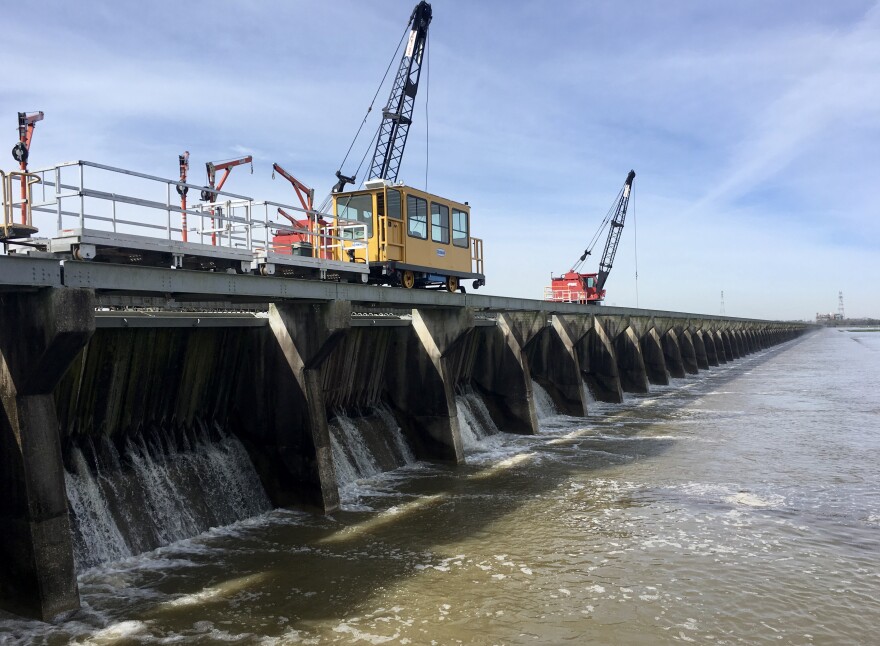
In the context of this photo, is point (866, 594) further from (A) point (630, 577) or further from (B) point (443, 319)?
(B) point (443, 319)

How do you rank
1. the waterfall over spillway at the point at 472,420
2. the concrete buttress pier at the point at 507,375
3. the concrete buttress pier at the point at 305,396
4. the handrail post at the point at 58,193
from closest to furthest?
the handrail post at the point at 58,193
the concrete buttress pier at the point at 305,396
the waterfall over spillway at the point at 472,420
the concrete buttress pier at the point at 507,375

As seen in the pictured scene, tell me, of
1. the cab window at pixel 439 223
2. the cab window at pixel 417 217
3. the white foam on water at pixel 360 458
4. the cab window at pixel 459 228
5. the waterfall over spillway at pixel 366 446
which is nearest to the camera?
the white foam on water at pixel 360 458

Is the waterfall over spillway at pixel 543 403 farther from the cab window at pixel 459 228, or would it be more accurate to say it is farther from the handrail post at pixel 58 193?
the handrail post at pixel 58 193

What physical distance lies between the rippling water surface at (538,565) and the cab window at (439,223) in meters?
6.86

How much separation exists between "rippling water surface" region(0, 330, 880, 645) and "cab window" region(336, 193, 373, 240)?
6.63 meters

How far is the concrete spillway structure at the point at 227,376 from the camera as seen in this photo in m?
7.61

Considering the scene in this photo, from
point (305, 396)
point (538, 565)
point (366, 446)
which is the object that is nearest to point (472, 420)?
point (366, 446)

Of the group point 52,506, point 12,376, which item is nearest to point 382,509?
point 52,506

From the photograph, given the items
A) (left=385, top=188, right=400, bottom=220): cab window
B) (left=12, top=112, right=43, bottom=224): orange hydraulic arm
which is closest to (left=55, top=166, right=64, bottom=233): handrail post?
(left=12, top=112, right=43, bottom=224): orange hydraulic arm

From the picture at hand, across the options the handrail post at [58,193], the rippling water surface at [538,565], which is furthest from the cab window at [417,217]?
the handrail post at [58,193]

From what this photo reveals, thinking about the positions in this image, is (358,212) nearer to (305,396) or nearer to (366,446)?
(366,446)

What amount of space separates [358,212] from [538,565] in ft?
38.9

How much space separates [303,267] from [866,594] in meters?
11.1

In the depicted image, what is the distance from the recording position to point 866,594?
27.1 feet
